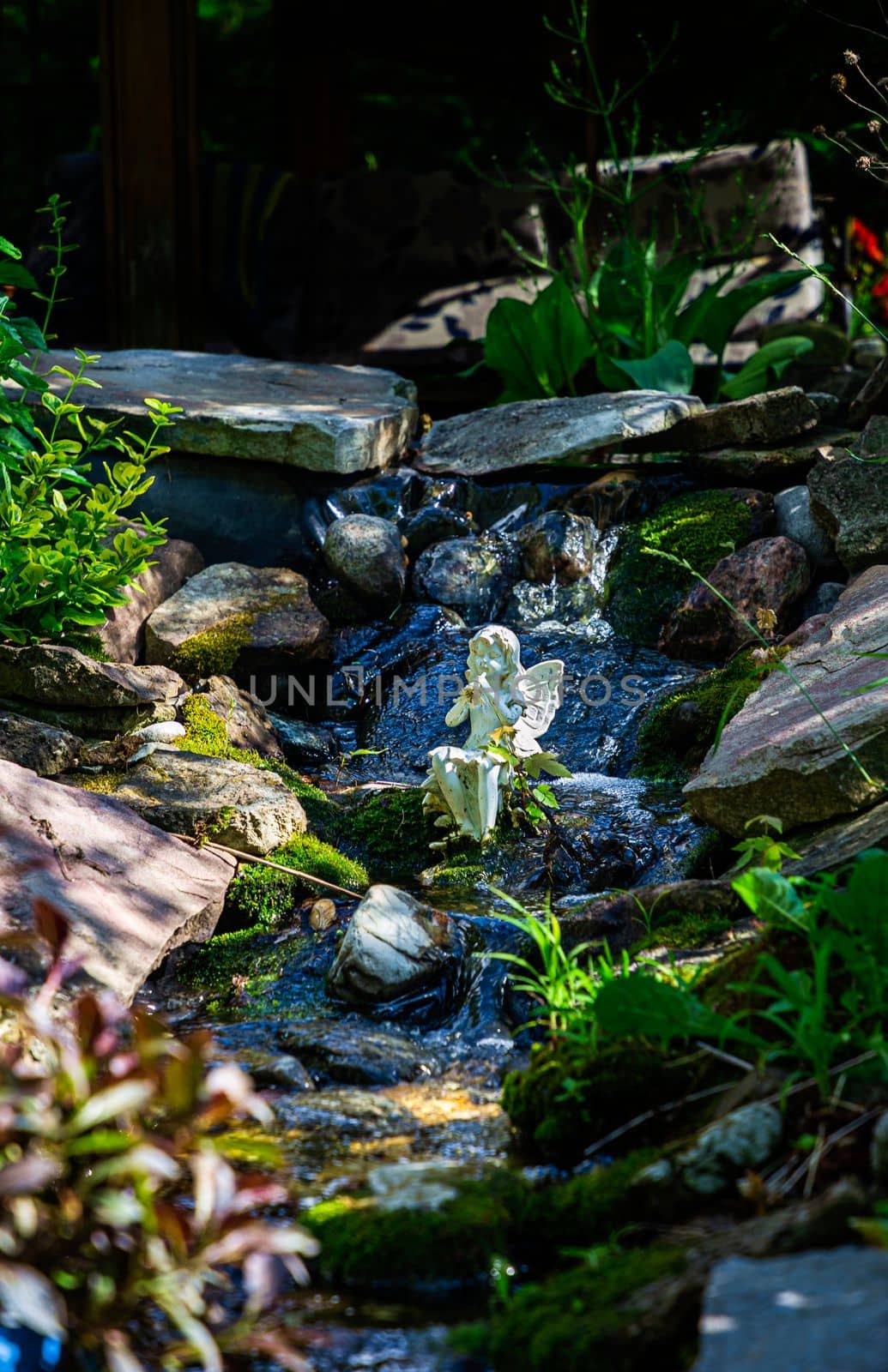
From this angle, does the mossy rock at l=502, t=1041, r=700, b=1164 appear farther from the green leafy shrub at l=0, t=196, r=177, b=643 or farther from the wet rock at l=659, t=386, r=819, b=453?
the wet rock at l=659, t=386, r=819, b=453

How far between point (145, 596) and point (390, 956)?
8.72ft

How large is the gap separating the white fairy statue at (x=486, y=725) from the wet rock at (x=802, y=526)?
73.8 inches

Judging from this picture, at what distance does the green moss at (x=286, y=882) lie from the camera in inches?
158

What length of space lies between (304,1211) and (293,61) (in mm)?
10308

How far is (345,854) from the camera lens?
4.50 metres

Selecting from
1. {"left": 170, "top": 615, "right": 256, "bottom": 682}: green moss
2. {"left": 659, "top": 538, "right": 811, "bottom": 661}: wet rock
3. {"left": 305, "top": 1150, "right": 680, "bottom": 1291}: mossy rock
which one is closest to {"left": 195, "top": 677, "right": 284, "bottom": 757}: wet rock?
{"left": 170, "top": 615, "right": 256, "bottom": 682}: green moss

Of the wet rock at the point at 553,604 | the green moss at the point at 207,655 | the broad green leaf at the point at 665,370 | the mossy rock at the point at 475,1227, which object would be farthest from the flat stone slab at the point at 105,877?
the broad green leaf at the point at 665,370

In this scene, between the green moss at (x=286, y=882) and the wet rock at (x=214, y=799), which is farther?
the wet rock at (x=214, y=799)

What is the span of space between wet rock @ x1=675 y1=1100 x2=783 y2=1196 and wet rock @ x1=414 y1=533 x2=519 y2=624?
3969 millimetres

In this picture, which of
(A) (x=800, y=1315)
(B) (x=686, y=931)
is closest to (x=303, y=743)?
(B) (x=686, y=931)

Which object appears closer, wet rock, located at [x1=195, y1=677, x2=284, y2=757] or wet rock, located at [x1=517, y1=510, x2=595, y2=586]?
wet rock, located at [x1=195, y1=677, x2=284, y2=757]

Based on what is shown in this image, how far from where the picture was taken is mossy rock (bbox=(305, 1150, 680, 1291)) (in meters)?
2.33

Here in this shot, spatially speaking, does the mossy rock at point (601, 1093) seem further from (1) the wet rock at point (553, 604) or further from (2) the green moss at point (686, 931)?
(1) the wet rock at point (553, 604)

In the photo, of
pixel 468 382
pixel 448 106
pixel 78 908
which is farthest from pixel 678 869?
pixel 448 106
